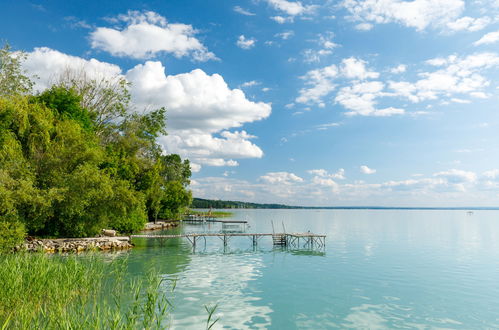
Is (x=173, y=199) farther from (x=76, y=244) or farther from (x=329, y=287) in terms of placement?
(x=329, y=287)

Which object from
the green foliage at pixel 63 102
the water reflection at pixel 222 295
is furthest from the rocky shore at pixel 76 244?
the green foliage at pixel 63 102

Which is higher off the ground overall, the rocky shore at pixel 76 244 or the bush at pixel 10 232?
the bush at pixel 10 232

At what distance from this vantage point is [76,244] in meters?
28.1

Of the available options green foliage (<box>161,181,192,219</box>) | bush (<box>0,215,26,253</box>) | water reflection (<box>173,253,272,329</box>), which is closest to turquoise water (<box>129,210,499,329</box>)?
water reflection (<box>173,253,272,329</box>)

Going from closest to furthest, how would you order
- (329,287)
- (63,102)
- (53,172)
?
1. (329,287)
2. (53,172)
3. (63,102)

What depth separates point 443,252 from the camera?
35.1 meters

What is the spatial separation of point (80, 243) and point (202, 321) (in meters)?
Answer: 19.9

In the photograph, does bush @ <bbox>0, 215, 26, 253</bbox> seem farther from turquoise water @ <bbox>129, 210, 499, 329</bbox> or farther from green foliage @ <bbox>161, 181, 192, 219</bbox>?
green foliage @ <bbox>161, 181, 192, 219</bbox>

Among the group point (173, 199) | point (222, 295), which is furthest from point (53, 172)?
point (173, 199)

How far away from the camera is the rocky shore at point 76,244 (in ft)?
85.1

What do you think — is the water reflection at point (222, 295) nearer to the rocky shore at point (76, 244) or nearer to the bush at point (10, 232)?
the rocky shore at point (76, 244)

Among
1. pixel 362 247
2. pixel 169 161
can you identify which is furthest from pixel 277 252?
pixel 169 161

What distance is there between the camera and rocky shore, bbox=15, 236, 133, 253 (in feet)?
85.1

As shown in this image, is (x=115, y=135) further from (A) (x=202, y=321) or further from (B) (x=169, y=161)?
(A) (x=202, y=321)
